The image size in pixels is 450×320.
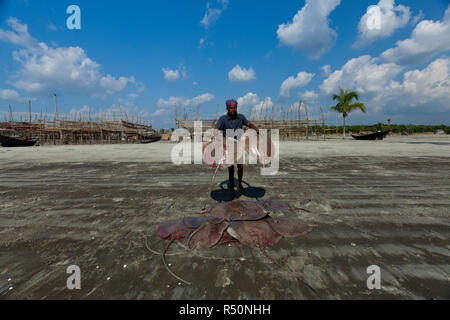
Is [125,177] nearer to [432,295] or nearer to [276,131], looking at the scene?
[432,295]

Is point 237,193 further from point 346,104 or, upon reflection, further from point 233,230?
point 346,104

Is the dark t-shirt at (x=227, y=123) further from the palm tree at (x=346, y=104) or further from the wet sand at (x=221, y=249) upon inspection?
the palm tree at (x=346, y=104)

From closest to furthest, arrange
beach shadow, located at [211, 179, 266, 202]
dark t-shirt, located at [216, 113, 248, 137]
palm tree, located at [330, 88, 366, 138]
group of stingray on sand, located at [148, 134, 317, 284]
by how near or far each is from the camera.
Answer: group of stingray on sand, located at [148, 134, 317, 284] < dark t-shirt, located at [216, 113, 248, 137] < beach shadow, located at [211, 179, 266, 202] < palm tree, located at [330, 88, 366, 138]

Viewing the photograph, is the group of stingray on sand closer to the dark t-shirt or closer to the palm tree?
the dark t-shirt

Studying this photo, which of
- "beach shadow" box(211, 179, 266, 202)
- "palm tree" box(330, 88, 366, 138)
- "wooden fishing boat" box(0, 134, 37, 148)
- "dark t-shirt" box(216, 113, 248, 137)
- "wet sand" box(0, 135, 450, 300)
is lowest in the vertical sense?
"wet sand" box(0, 135, 450, 300)

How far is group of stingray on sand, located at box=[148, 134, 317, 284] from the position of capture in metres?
2.04

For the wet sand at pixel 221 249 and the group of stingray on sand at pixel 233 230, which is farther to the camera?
the group of stingray on sand at pixel 233 230

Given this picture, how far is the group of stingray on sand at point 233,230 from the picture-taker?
6.69ft

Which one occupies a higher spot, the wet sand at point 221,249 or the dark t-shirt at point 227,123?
the dark t-shirt at point 227,123

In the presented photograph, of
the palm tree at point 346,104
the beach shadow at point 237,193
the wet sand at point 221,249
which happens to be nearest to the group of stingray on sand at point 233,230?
the wet sand at point 221,249

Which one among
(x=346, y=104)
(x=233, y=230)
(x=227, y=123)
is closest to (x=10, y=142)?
(x=227, y=123)

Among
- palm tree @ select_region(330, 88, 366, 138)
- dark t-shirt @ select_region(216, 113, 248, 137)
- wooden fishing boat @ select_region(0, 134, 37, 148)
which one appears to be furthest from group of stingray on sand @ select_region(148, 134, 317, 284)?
A: palm tree @ select_region(330, 88, 366, 138)

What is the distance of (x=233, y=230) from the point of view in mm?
2166
